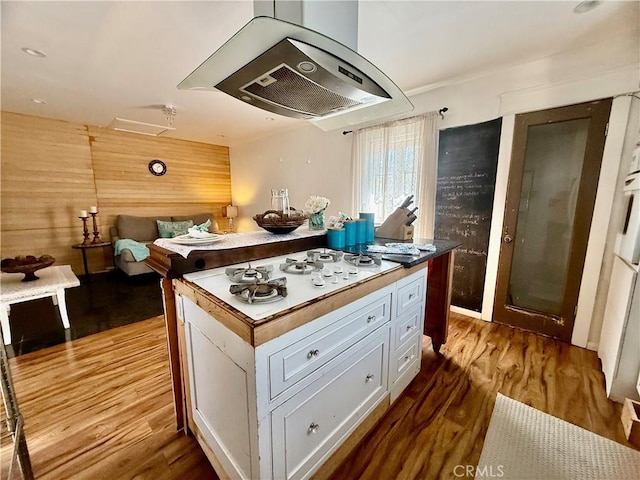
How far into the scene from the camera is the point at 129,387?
1723mm

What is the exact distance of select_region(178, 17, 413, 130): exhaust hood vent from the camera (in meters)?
0.91

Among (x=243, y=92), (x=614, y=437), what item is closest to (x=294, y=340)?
(x=243, y=92)

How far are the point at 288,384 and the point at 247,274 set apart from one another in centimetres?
45

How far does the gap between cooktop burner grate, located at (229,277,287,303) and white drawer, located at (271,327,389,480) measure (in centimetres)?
37

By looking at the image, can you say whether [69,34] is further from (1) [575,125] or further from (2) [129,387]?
(1) [575,125]

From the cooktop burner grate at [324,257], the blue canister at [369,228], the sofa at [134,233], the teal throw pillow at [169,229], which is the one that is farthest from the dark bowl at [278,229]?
the teal throw pillow at [169,229]

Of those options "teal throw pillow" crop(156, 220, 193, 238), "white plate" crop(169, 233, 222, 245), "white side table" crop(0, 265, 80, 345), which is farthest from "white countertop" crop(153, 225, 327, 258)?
"teal throw pillow" crop(156, 220, 193, 238)

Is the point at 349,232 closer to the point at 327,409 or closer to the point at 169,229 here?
the point at 327,409

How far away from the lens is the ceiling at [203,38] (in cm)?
161

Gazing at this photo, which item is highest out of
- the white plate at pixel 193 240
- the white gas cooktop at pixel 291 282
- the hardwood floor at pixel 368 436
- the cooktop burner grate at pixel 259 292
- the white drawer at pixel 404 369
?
the white plate at pixel 193 240

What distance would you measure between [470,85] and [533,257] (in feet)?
5.66

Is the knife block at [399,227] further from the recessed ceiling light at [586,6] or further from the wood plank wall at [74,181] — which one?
the wood plank wall at [74,181]

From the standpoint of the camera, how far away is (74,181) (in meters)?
4.02

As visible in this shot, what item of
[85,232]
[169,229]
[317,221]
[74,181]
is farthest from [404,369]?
[74,181]
